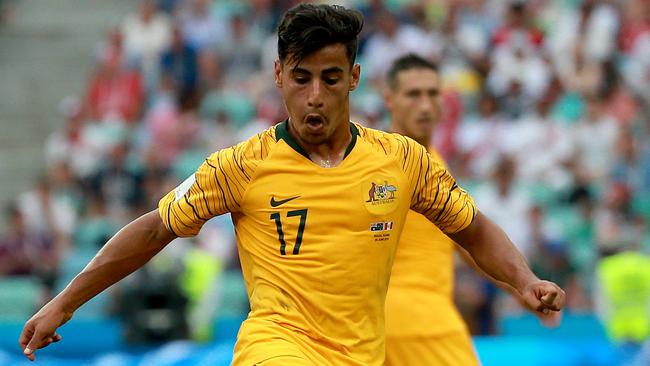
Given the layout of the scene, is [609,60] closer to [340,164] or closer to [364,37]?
[364,37]

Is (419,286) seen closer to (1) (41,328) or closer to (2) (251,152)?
(2) (251,152)

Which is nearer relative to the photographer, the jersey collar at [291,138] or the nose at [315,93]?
the nose at [315,93]

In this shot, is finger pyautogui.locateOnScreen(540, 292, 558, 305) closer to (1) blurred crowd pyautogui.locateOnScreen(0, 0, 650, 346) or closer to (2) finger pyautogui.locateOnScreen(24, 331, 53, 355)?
(2) finger pyautogui.locateOnScreen(24, 331, 53, 355)

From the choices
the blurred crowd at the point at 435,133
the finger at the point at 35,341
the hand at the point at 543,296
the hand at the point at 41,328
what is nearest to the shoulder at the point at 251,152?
the hand at the point at 41,328

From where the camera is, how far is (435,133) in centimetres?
1452

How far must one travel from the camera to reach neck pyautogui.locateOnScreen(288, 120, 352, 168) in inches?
223

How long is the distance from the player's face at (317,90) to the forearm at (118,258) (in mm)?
780

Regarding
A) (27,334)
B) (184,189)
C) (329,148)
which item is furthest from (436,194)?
(27,334)

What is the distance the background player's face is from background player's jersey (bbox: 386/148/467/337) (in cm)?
63

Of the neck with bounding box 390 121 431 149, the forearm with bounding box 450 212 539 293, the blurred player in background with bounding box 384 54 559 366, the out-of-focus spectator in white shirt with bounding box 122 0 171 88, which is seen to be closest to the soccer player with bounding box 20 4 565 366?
the forearm with bounding box 450 212 539 293

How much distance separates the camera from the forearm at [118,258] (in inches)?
221

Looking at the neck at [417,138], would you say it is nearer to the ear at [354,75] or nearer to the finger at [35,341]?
the ear at [354,75]

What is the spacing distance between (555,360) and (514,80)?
15.7ft

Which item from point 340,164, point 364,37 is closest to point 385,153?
point 340,164
